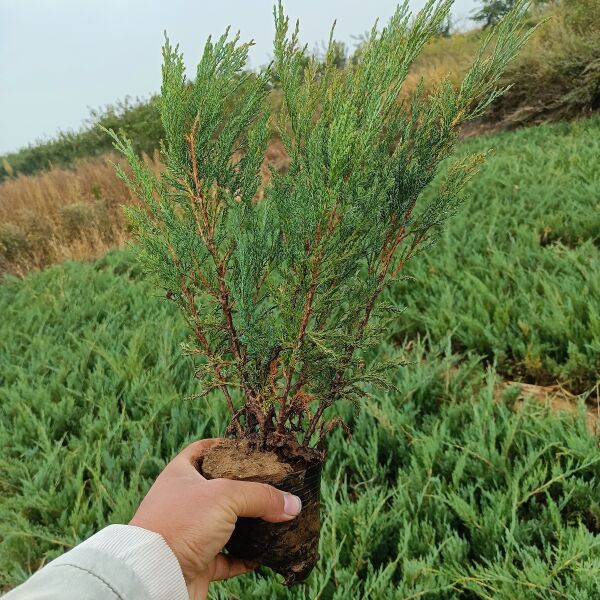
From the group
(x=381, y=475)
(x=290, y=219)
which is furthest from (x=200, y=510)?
(x=381, y=475)

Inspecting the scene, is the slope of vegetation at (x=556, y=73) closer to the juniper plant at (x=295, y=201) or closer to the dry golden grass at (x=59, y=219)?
the dry golden grass at (x=59, y=219)

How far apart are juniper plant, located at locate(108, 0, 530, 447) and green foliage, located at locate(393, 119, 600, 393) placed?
6.24 feet

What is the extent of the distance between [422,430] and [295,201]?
1.76 meters

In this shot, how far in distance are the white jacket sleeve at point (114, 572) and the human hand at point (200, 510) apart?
38mm

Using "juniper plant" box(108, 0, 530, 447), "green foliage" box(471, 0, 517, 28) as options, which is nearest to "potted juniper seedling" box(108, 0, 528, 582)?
"juniper plant" box(108, 0, 530, 447)

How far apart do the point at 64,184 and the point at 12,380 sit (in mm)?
7835

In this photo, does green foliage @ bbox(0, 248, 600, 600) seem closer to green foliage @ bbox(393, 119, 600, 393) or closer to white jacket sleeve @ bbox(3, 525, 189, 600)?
green foliage @ bbox(393, 119, 600, 393)

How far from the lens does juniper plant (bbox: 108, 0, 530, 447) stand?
1205mm

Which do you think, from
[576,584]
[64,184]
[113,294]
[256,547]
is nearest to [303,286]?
[256,547]

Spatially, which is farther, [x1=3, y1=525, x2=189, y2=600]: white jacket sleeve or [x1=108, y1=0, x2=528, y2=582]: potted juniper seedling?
[x1=108, y1=0, x2=528, y2=582]: potted juniper seedling

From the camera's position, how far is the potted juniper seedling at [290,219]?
47.6 inches

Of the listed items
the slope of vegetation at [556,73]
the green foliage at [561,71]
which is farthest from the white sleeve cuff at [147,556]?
the green foliage at [561,71]

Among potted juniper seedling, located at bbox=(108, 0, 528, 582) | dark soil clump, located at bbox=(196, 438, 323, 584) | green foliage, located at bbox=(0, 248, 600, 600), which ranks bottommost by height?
green foliage, located at bbox=(0, 248, 600, 600)

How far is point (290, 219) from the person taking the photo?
1286mm
